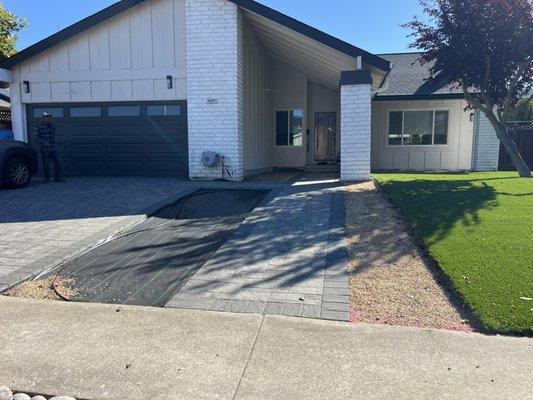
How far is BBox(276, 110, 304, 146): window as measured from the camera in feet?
56.7

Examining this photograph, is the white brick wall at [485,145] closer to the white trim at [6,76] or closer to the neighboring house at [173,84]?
the neighboring house at [173,84]

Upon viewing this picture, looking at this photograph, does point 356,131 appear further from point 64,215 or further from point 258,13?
point 64,215

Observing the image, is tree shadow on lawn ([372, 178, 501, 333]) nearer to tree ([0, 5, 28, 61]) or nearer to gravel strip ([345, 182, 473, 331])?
gravel strip ([345, 182, 473, 331])

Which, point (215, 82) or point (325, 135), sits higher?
point (215, 82)

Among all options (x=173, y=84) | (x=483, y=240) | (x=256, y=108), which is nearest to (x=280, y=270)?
(x=483, y=240)

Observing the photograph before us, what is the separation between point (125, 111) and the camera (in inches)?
501

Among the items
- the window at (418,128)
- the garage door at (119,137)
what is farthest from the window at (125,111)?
the window at (418,128)

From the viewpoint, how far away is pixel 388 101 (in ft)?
54.4

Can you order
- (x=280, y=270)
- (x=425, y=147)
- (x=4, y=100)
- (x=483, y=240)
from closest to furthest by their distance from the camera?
(x=280, y=270) → (x=483, y=240) → (x=425, y=147) → (x=4, y=100)

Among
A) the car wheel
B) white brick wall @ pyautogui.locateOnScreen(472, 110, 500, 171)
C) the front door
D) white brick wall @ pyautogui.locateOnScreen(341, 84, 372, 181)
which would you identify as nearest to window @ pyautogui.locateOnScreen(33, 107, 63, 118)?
the car wheel

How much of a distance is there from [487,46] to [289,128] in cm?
786

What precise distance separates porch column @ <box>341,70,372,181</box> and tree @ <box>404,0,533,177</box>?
283 centimetres

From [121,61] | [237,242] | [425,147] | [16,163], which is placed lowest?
[237,242]

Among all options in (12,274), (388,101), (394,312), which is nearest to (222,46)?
(388,101)
